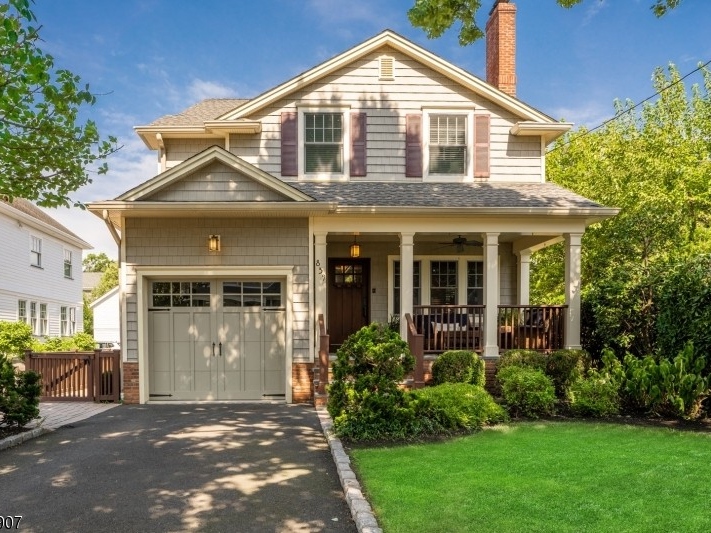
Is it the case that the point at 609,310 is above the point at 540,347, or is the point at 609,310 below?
above

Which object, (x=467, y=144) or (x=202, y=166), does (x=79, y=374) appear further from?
(x=467, y=144)

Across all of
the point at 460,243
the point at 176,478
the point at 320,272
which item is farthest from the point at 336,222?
the point at 176,478

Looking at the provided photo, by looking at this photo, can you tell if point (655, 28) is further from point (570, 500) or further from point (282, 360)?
point (570, 500)

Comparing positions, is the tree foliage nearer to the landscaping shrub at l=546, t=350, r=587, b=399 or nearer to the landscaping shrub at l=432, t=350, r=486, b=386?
the landscaping shrub at l=546, t=350, r=587, b=399

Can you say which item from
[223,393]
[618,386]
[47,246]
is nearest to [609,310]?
[618,386]

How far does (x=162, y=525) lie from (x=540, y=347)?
8557mm

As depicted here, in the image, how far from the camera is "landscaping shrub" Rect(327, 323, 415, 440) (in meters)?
6.91

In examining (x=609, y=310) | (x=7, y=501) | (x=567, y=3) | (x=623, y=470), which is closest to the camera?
(x=7, y=501)

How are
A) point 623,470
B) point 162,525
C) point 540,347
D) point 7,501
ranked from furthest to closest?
point 540,347 → point 623,470 → point 7,501 → point 162,525

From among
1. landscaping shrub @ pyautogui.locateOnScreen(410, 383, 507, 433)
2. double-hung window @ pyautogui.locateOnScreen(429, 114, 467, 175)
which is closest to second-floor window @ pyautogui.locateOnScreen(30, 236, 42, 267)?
double-hung window @ pyautogui.locateOnScreen(429, 114, 467, 175)

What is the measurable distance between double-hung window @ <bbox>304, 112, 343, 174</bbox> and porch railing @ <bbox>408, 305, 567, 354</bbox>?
3911 millimetres

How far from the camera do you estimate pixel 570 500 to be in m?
4.45

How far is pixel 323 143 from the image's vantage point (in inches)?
457

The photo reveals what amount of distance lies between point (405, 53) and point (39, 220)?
57.6 feet
